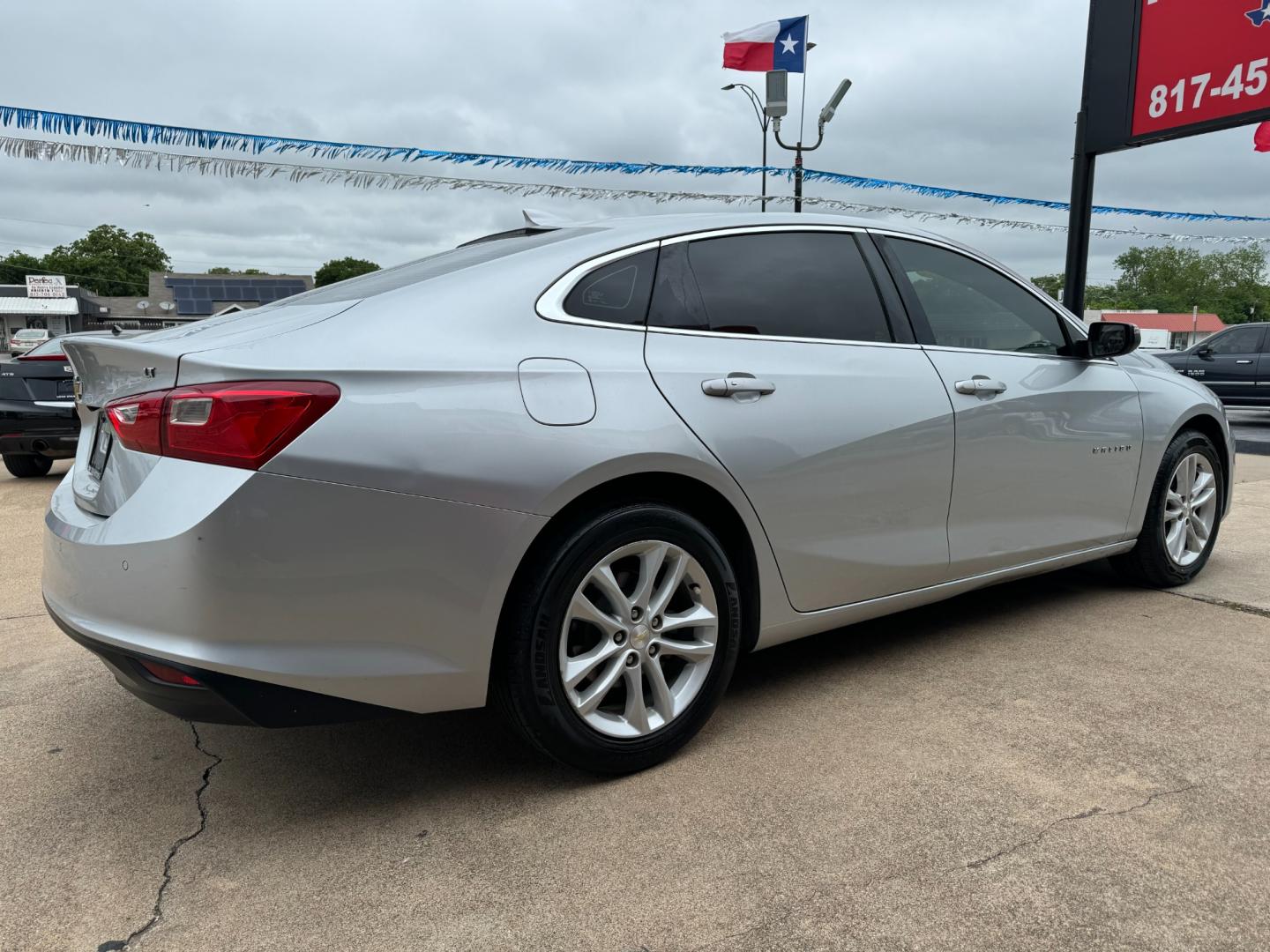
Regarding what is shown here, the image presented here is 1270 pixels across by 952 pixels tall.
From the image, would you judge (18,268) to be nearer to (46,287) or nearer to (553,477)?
(46,287)

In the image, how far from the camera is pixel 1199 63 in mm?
6906

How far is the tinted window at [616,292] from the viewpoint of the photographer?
95.9 inches

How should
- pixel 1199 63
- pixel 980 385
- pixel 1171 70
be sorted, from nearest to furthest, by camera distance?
1. pixel 980 385
2. pixel 1199 63
3. pixel 1171 70

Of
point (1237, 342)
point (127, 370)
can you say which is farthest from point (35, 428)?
point (1237, 342)

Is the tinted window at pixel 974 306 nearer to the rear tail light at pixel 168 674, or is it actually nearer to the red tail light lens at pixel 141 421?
the red tail light lens at pixel 141 421

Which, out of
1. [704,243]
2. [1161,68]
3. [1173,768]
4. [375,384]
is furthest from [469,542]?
[1161,68]

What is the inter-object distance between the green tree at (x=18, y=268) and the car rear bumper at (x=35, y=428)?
9909 cm

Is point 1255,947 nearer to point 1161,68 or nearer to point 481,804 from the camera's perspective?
point 481,804

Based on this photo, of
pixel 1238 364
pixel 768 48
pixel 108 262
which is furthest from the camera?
pixel 108 262

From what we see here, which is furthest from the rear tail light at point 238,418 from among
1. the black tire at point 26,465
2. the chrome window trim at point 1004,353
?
the black tire at point 26,465

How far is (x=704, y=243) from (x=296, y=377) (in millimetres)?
1270

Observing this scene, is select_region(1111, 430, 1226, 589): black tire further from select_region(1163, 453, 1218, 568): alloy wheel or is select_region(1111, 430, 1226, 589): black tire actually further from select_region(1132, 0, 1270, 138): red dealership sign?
select_region(1132, 0, 1270, 138): red dealership sign

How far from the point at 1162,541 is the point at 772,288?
2.39 meters

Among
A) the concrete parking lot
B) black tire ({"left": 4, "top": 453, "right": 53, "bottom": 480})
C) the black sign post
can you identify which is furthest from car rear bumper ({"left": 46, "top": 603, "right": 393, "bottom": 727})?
black tire ({"left": 4, "top": 453, "right": 53, "bottom": 480})
